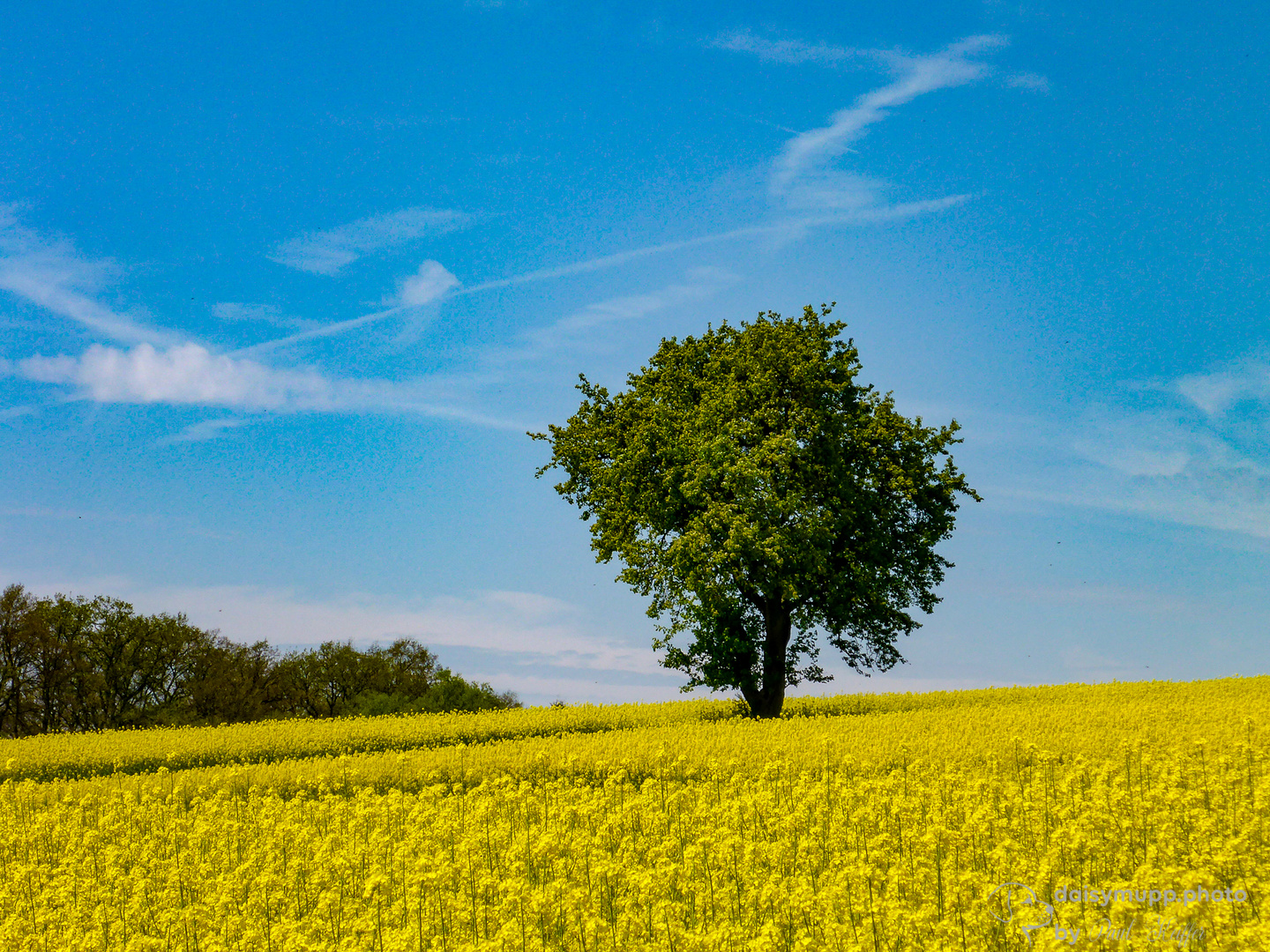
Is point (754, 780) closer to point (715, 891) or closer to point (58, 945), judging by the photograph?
point (715, 891)

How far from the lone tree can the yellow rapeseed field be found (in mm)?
7229

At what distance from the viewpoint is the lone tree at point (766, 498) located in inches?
1045

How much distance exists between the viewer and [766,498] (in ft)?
85.3

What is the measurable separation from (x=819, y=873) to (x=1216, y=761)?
770 centimetres

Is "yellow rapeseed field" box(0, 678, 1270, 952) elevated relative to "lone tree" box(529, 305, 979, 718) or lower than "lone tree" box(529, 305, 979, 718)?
lower

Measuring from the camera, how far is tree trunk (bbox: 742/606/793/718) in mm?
29125

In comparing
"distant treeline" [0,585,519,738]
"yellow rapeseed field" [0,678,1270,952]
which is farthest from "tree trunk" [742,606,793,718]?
"distant treeline" [0,585,519,738]

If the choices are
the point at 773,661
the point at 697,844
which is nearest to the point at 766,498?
the point at 773,661

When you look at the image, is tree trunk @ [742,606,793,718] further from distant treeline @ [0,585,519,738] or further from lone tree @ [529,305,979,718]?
distant treeline @ [0,585,519,738]

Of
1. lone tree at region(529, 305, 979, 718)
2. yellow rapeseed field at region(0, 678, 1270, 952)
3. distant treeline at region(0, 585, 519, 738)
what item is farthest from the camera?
distant treeline at region(0, 585, 519, 738)

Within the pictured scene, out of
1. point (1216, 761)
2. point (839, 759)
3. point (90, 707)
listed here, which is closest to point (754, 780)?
point (839, 759)

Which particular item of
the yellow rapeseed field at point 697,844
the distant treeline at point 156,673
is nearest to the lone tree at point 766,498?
the yellow rapeseed field at point 697,844

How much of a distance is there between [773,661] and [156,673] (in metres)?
41.4

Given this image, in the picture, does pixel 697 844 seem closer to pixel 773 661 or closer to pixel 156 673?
pixel 773 661
